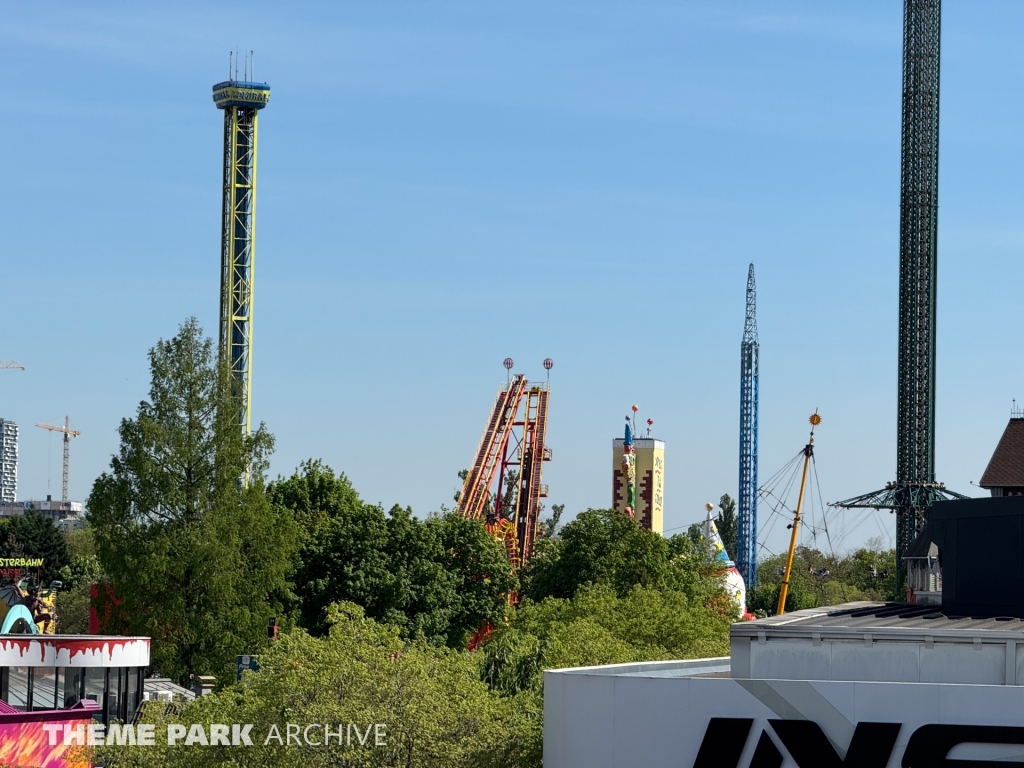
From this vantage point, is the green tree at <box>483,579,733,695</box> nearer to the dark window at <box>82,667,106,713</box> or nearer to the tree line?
the tree line

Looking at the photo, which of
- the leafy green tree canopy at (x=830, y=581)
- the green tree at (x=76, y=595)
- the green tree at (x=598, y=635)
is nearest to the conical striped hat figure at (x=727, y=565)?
the leafy green tree canopy at (x=830, y=581)

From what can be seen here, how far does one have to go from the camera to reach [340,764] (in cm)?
3531

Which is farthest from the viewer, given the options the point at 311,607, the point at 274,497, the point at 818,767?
the point at 274,497

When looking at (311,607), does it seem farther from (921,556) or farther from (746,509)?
(746,509)

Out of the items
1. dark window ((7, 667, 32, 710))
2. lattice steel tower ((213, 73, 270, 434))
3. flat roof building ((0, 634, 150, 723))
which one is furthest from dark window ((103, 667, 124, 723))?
lattice steel tower ((213, 73, 270, 434))

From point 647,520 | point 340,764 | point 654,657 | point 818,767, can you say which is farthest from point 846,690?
point 647,520

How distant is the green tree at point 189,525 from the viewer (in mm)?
60844

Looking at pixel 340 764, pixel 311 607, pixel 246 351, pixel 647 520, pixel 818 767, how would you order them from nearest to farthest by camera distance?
pixel 818 767 → pixel 340 764 → pixel 311 607 → pixel 246 351 → pixel 647 520

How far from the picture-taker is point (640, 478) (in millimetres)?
157000

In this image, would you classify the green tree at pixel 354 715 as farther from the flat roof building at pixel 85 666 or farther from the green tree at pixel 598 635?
the green tree at pixel 598 635

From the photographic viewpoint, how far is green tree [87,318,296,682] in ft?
200

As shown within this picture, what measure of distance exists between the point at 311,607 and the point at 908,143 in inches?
2589

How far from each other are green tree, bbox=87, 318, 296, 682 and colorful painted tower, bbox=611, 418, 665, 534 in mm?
90848

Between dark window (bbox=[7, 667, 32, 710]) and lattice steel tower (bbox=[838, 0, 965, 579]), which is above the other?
lattice steel tower (bbox=[838, 0, 965, 579])
